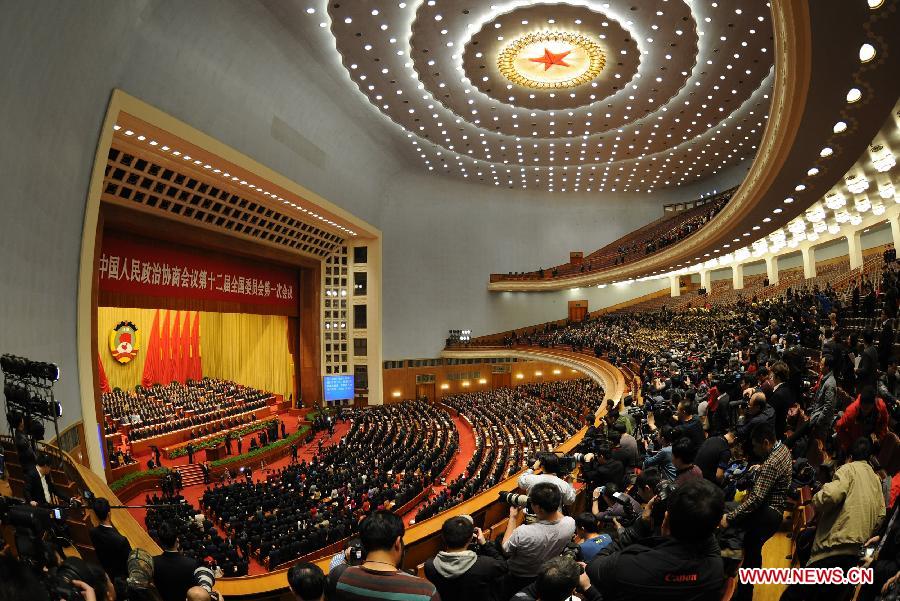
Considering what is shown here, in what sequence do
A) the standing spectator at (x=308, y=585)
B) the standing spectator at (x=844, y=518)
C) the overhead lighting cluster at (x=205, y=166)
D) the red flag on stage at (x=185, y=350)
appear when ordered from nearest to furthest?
1. the standing spectator at (x=308, y=585)
2. the standing spectator at (x=844, y=518)
3. the overhead lighting cluster at (x=205, y=166)
4. the red flag on stage at (x=185, y=350)

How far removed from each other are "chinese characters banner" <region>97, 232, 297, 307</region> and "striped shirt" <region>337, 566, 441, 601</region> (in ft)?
40.3

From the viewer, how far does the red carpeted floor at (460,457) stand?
10448 mm

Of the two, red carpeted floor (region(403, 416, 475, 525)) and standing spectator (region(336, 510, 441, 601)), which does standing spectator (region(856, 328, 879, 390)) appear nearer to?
standing spectator (region(336, 510, 441, 601))

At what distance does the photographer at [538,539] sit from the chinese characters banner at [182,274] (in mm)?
12211

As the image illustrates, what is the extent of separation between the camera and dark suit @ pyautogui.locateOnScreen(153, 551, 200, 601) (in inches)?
97.3

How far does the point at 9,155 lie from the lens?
692cm

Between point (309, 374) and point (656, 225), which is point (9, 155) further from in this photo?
point (656, 225)

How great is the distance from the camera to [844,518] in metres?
2.28

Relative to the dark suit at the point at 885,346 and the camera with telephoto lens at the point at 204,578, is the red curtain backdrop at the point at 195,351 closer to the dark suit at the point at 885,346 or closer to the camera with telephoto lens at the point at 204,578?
the camera with telephoto lens at the point at 204,578

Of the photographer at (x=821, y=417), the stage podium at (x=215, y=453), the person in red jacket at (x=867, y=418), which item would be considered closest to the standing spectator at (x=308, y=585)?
the person in red jacket at (x=867, y=418)

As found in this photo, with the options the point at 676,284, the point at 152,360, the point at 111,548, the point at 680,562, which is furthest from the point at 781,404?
the point at 676,284

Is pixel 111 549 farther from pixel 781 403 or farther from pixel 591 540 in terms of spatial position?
pixel 781 403

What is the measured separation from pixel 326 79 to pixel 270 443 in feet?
36.0

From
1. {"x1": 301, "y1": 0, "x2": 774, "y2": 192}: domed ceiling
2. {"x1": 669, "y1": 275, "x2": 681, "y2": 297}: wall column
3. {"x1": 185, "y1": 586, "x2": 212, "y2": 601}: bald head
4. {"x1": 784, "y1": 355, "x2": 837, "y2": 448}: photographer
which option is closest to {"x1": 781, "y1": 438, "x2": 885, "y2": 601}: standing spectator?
{"x1": 784, "y1": 355, "x2": 837, "y2": 448}: photographer
